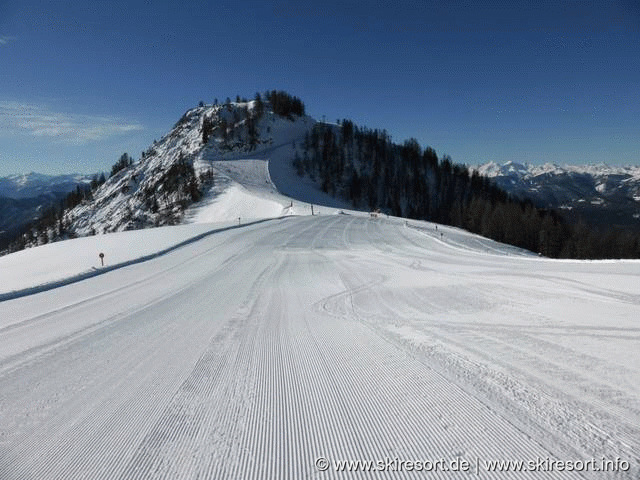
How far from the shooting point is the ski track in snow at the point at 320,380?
2.56 m

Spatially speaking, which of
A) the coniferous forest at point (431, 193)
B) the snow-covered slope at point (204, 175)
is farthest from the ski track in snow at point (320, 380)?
the coniferous forest at point (431, 193)

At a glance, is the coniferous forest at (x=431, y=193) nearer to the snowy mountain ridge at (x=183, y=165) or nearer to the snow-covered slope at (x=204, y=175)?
the snow-covered slope at (x=204, y=175)

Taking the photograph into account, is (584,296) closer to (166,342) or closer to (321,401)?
(321,401)

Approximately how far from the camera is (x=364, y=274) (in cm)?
1024

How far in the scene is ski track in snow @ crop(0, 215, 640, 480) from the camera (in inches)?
101

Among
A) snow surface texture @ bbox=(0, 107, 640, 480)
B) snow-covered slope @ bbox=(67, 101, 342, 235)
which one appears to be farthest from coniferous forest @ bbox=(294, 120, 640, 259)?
snow surface texture @ bbox=(0, 107, 640, 480)

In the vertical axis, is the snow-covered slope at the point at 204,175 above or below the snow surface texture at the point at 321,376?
above

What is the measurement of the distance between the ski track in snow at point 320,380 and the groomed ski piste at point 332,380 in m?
0.02

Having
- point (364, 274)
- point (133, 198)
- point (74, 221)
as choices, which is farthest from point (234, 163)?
point (364, 274)

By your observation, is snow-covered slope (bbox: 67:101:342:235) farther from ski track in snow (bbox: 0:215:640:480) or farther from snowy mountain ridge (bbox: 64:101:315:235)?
ski track in snow (bbox: 0:215:640:480)

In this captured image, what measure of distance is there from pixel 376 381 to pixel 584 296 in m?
4.73

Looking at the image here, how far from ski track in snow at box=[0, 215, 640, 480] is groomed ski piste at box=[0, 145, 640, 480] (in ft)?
0.06

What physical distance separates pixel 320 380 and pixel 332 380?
0.41 ft

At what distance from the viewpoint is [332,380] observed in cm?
371
